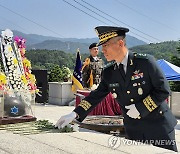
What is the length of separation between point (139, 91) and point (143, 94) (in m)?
0.04

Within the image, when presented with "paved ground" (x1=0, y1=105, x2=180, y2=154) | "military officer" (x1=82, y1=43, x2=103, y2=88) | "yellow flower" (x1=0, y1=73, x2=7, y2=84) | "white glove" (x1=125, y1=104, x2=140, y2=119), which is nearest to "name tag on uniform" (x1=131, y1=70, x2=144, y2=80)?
"white glove" (x1=125, y1=104, x2=140, y2=119)

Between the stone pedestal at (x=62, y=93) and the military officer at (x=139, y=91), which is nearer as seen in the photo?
the military officer at (x=139, y=91)

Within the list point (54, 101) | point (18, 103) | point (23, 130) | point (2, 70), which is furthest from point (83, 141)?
point (54, 101)

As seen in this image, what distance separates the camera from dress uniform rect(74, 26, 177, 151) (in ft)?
10.3

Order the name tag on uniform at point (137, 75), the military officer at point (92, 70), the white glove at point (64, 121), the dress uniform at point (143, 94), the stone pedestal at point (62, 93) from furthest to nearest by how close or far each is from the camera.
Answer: the stone pedestal at point (62, 93)
the military officer at point (92, 70)
the white glove at point (64, 121)
the name tag on uniform at point (137, 75)
the dress uniform at point (143, 94)

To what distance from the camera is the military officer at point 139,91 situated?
123 inches

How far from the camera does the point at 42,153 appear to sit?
3445mm

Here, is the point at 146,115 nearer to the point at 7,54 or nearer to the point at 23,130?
the point at 23,130

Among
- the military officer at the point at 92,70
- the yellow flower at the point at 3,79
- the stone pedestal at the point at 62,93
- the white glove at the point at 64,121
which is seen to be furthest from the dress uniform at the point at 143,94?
the stone pedestal at the point at 62,93

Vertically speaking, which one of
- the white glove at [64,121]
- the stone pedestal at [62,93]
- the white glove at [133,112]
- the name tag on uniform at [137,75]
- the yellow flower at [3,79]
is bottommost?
the stone pedestal at [62,93]

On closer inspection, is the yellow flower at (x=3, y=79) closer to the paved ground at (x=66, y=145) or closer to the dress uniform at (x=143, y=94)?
the paved ground at (x=66, y=145)

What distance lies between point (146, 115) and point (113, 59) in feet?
1.88

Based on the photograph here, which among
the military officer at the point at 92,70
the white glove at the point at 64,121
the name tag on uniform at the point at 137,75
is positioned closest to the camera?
the name tag on uniform at the point at 137,75

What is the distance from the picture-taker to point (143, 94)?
3.26 m
